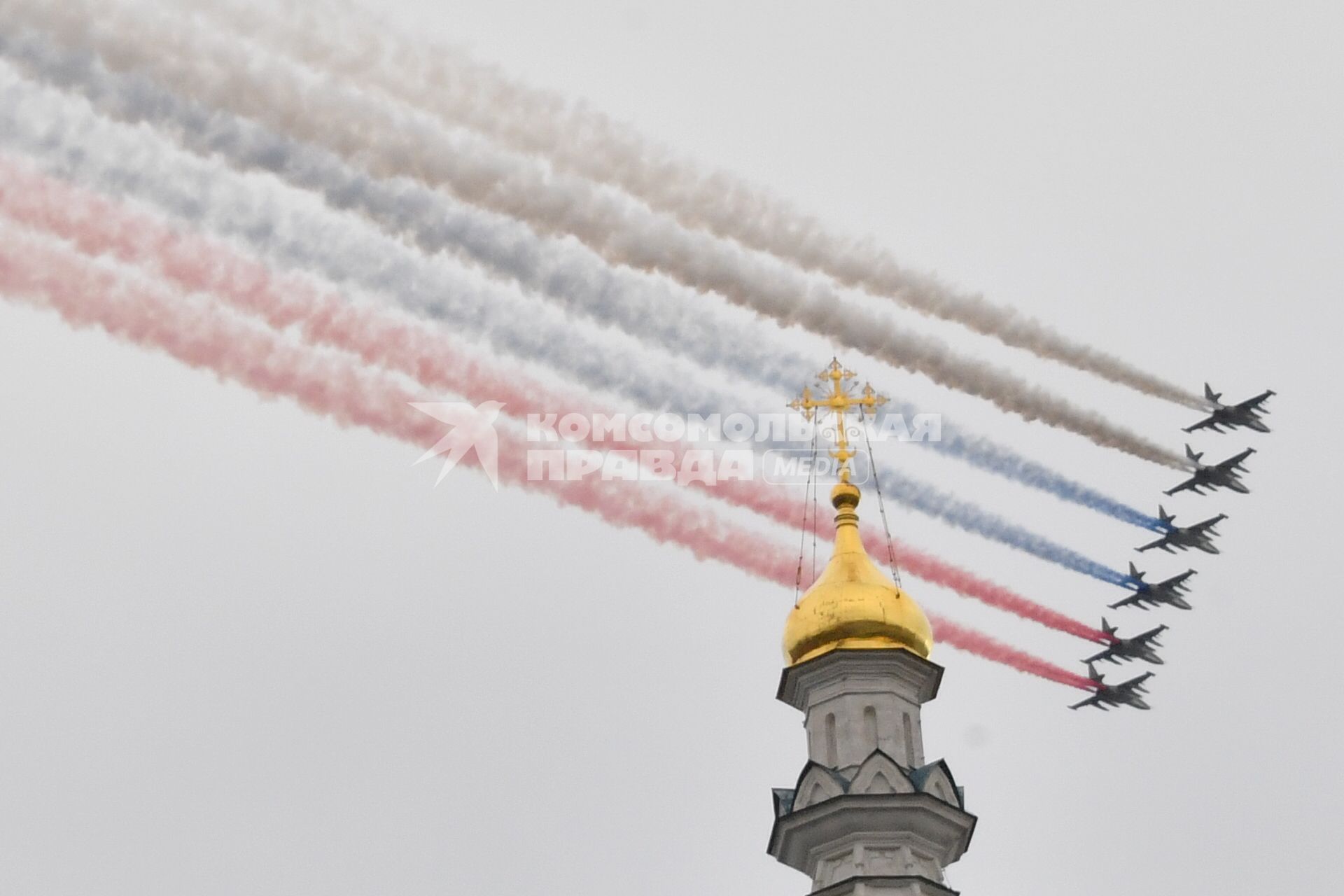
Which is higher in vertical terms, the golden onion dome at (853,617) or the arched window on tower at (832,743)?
the golden onion dome at (853,617)

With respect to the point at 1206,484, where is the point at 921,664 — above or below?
below

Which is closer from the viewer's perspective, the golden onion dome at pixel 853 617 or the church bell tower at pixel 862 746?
the church bell tower at pixel 862 746

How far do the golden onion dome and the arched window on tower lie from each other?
1.14m

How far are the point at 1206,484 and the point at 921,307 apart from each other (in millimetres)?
14254

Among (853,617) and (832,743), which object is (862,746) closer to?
(832,743)

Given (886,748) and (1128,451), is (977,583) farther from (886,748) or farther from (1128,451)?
(886,748)

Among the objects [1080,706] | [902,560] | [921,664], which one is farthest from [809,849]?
[1080,706]

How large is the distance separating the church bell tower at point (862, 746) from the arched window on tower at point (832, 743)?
2cm

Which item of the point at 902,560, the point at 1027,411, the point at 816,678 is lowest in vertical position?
the point at 816,678

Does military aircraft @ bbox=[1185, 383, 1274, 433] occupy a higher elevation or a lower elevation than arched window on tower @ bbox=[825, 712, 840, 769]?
higher

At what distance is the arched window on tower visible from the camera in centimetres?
3725

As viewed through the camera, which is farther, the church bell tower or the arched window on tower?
the arched window on tower

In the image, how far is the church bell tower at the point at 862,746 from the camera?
35.4 m

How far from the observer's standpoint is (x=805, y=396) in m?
40.9
